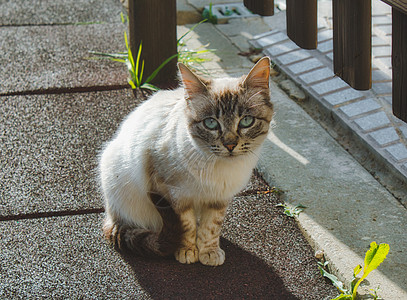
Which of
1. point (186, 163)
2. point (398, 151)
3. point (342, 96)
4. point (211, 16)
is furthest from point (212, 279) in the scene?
point (211, 16)

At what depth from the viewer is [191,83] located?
2602mm

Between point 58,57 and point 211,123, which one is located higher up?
point 211,123

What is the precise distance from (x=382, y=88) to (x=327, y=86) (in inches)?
16.3

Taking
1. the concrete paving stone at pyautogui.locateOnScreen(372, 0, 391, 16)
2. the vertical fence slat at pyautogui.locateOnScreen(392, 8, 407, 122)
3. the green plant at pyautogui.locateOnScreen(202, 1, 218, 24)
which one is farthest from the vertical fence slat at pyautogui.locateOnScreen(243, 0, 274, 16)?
the green plant at pyautogui.locateOnScreen(202, 1, 218, 24)

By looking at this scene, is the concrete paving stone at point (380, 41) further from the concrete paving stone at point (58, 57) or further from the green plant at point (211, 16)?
the concrete paving stone at point (58, 57)

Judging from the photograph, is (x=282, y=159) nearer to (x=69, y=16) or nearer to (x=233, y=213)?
(x=233, y=213)

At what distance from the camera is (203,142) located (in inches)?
102

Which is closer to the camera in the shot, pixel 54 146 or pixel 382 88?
pixel 54 146

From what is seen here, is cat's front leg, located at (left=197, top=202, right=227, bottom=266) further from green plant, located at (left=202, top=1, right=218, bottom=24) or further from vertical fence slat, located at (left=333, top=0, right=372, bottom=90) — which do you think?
green plant, located at (left=202, top=1, right=218, bottom=24)

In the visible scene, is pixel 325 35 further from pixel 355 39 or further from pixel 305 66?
pixel 355 39

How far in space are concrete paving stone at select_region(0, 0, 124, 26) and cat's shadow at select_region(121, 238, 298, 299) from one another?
3750 mm

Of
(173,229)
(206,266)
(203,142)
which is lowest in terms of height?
(206,266)

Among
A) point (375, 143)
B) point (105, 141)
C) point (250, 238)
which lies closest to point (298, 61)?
point (375, 143)

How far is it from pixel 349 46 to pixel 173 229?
3.97 ft
